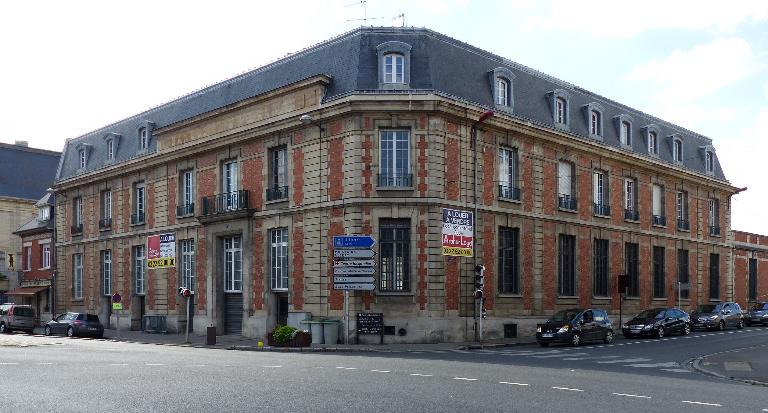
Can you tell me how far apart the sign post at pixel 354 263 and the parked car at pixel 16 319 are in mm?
22628

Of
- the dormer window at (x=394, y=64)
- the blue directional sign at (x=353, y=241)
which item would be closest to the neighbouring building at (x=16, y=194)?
the blue directional sign at (x=353, y=241)

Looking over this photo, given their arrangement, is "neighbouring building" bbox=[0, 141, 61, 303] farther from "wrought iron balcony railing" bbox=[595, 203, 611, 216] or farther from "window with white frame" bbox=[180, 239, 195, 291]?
"wrought iron balcony railing" bbox=[595, 203, 611, 216]

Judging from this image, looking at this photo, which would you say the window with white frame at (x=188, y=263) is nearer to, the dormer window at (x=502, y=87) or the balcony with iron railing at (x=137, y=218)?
the balcony with iron railing at (x=137, y=218)

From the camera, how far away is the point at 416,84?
104 ft

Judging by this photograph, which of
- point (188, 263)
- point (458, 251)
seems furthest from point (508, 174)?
point (188, 263)

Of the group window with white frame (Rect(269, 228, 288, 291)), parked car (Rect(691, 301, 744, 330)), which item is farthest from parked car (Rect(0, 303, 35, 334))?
parked car (Rect(691, 301, 744, 330))

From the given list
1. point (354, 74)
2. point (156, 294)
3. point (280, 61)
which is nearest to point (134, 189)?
point (156, 294)

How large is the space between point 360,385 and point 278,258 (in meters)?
20.5

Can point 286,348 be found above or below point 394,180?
below

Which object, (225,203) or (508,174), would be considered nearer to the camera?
(508,174)

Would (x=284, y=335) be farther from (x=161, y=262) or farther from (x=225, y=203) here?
(x=225, y=203)

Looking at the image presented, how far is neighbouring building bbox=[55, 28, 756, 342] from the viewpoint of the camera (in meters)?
31.2

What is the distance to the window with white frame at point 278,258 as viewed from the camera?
34312 millimetres

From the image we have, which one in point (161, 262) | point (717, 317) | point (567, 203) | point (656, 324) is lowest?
point (717, 317)
